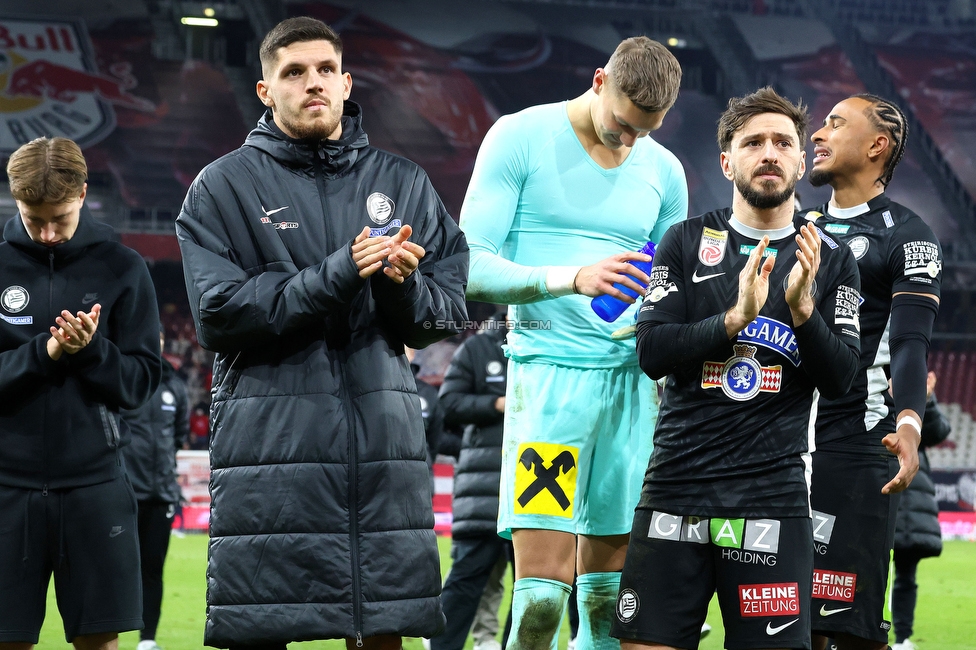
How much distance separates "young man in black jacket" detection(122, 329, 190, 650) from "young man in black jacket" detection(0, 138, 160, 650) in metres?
3.15

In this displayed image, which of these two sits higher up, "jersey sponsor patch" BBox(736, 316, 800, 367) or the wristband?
"jersey sponsor patch" BBox(736, 316, 800, 367)

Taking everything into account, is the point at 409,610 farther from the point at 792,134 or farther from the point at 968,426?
the point at 968,426

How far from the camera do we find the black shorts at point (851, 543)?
404cm

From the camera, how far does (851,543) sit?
4.07 m

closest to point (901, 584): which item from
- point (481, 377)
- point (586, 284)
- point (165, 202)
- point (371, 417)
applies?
point (481, 377)

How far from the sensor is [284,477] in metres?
2.90

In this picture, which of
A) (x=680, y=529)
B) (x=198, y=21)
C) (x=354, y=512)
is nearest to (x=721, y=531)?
(x=680, y=529)

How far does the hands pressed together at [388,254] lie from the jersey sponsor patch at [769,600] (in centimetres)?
140

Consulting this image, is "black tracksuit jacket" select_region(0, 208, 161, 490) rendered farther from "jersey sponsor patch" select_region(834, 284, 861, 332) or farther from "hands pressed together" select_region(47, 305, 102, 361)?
"jersey sponsor patch" select_region(834, 284, 861, 332)

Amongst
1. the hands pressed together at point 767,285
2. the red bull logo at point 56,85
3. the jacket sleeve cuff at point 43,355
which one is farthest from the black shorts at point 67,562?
the red bull logo at point 56,85

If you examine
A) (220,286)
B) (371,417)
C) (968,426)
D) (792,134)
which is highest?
(792,134)

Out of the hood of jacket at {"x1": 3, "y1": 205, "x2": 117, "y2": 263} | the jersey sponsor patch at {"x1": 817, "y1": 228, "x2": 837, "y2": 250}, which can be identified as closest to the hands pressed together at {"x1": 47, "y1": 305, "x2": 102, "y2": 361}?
the hood of jacket at {"x1": 3, "y1": 205, "x2": 117, "y2": 263}

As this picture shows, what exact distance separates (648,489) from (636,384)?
552mm

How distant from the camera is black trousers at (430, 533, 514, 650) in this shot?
5926 millimetres
